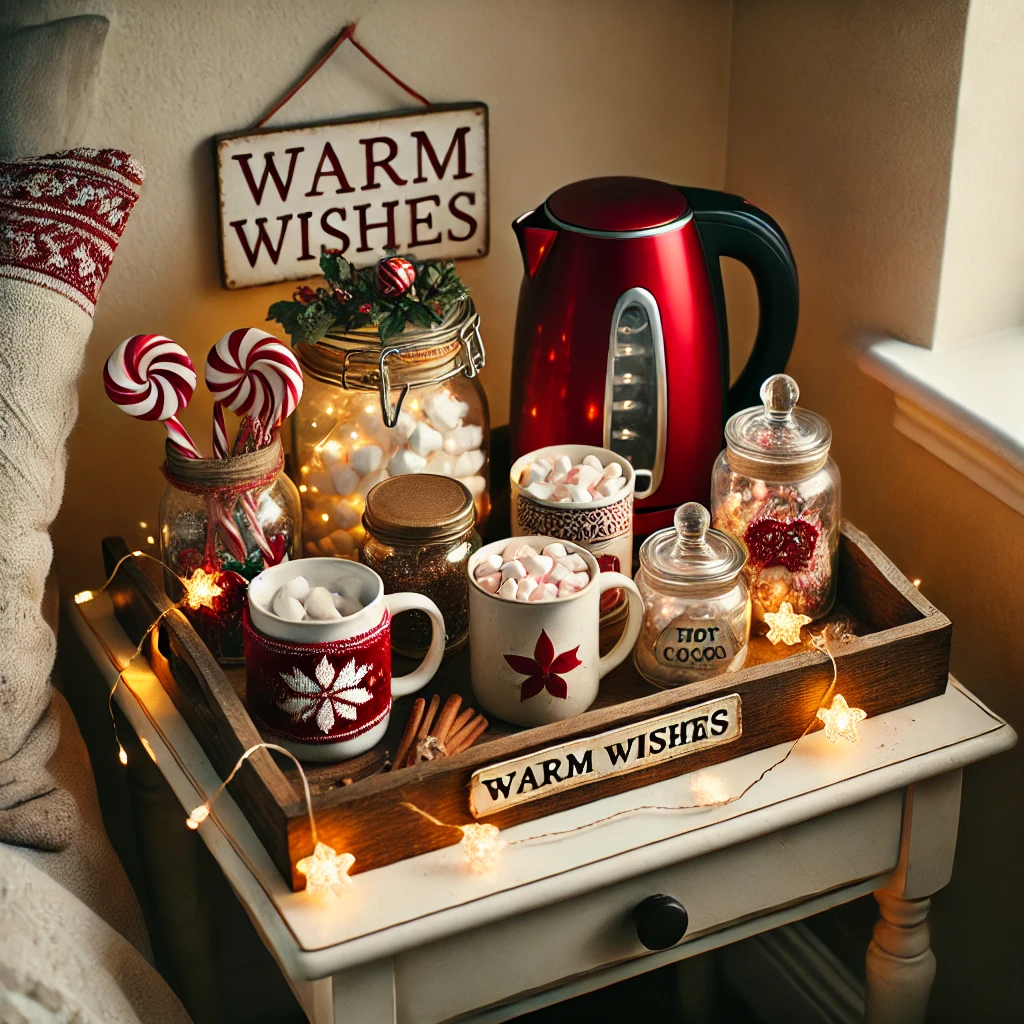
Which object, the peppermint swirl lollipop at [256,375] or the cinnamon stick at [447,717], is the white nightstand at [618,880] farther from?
the peppermint swirl lollipop at [256,375]

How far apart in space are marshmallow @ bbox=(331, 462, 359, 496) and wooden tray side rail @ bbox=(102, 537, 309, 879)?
15 centimetres

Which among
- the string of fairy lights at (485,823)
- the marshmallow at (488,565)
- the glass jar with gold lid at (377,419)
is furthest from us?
the glass jar with gold lid at (377,419)

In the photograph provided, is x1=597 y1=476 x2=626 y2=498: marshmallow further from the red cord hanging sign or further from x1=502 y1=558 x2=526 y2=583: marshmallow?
the red cord hanging sign

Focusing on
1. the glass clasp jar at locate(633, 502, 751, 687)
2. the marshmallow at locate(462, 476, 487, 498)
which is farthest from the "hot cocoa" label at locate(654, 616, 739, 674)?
the marshmallow at locate(462, 476, 487, 498)

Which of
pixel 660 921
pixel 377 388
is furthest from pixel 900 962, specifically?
pixel 377 388

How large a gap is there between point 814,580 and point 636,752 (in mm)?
221

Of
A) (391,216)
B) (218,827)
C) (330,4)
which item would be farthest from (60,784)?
(330,4)

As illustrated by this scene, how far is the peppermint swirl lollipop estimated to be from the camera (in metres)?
0.88

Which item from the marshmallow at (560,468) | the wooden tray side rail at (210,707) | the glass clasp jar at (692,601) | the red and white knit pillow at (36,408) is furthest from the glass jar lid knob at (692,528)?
the red and white knit pillow at (36,408)

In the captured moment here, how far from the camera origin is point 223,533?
0.92 m

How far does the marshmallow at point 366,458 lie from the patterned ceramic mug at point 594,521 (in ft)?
0.35

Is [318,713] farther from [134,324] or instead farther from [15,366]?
[134,324]

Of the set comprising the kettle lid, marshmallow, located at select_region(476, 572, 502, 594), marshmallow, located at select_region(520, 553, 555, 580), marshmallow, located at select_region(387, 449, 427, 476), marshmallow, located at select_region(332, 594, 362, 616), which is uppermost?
the kettle lid

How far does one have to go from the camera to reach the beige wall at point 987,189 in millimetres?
962
